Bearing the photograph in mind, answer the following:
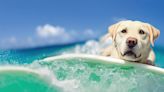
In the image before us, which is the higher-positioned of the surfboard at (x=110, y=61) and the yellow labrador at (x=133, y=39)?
the yellow labrador at (x=133, y=39)

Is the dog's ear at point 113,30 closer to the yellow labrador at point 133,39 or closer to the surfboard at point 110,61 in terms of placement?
the yellow labrador at point 133,39

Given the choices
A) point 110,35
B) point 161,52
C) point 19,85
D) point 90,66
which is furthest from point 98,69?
point 161,52

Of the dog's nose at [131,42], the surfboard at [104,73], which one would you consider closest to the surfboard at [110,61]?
the surfboard at [104,73]

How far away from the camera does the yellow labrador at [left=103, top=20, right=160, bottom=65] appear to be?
5289 millimetres

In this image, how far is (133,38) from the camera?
5250mm

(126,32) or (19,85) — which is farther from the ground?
(126,32)

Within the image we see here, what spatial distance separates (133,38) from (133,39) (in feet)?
0.05

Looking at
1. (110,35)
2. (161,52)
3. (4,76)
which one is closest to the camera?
(4,76)

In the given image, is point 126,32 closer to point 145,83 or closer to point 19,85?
point 145,83

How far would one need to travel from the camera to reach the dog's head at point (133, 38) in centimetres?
529

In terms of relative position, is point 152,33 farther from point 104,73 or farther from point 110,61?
point 104,73

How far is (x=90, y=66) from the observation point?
5.46 metres

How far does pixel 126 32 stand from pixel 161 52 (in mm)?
4284

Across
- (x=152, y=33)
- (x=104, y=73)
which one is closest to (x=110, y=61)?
(x=104, y=73)
